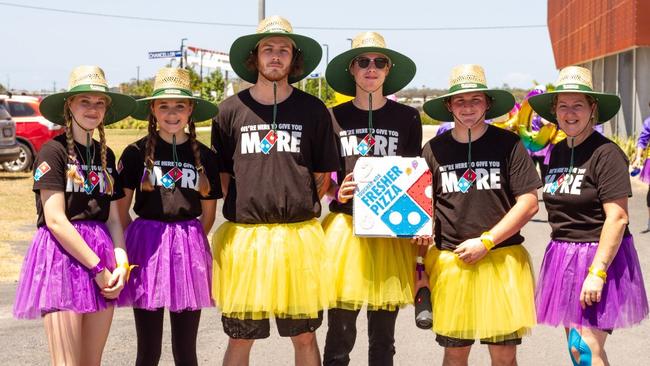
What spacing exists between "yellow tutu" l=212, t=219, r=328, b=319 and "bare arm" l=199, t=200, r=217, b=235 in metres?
0.28

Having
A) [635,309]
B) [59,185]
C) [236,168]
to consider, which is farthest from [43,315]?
[635,309]

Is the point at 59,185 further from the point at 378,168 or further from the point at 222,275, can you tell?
the point at 378,168

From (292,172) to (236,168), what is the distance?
0.33m

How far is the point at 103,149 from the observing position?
4340 mm

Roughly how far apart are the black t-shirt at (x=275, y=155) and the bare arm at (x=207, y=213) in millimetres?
142

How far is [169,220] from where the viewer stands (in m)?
4.55

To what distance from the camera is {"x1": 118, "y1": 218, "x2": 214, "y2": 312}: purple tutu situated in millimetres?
4453

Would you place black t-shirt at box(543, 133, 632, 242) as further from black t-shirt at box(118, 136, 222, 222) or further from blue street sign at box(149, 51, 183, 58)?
blue street sign at box(149, 51, 183, 58)

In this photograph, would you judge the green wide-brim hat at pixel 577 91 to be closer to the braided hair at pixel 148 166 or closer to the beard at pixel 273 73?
the beard at pixel 273 73

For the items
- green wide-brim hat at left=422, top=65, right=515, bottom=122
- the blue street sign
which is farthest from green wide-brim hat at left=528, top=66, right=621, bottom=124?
the blue street sign

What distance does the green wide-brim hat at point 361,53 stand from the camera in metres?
4.88

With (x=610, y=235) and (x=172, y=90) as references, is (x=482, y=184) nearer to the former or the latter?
(x=610, y=235)

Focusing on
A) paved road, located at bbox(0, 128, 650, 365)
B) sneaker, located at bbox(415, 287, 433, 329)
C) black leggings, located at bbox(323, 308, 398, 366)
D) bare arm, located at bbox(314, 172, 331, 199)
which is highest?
bare arm, located at bbox(314, 172, 331, 199)

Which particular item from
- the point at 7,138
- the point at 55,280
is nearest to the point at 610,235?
the point at 55,280
